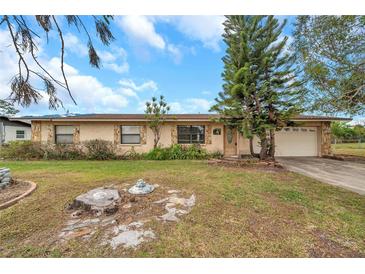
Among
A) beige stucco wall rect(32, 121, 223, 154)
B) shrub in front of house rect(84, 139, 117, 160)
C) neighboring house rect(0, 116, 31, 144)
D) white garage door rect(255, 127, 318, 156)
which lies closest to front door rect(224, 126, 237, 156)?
beige stucco wall rect(32, 121, 223, 154)

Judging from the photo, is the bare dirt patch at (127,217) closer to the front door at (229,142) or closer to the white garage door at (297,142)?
the front door at (229,142)

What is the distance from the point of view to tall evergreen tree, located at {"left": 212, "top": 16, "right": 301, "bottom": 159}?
814 cm

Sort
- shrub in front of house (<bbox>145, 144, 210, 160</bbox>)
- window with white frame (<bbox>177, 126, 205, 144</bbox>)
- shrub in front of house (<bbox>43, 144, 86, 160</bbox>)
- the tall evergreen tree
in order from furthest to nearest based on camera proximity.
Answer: window with white frame (<bbox>177, 126, 205, 144</bbox>) < shrub in front of house (<bbox>145, 144, 210, 160</bbox>) < shrub in front of house (<bbox>43, 144, 86, 160</bbox>) < the tall evergreen tree

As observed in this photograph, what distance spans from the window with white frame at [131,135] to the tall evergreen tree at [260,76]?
5809 mm

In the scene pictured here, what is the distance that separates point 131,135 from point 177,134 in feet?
9.35

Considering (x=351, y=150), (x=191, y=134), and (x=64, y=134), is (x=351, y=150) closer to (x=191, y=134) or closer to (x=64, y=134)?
(x=191, y=134)

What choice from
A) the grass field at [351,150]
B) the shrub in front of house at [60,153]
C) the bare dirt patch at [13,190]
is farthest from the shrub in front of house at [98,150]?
the grass field at [351,150]

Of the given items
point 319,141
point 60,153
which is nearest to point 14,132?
point 60,153

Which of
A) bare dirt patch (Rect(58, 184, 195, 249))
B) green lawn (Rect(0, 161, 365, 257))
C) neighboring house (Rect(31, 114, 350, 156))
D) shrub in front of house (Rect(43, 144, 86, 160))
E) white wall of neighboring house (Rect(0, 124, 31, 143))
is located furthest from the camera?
white wall of neighboring house (Rect(0, 124, 31, 143))

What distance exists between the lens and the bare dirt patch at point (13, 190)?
410cm

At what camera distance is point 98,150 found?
10961 millimetres

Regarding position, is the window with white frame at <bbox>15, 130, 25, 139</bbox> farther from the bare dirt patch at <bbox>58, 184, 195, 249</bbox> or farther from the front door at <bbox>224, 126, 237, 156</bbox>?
the bare dirt patch at <bbox>58, 184, 195, 249</bbox>
